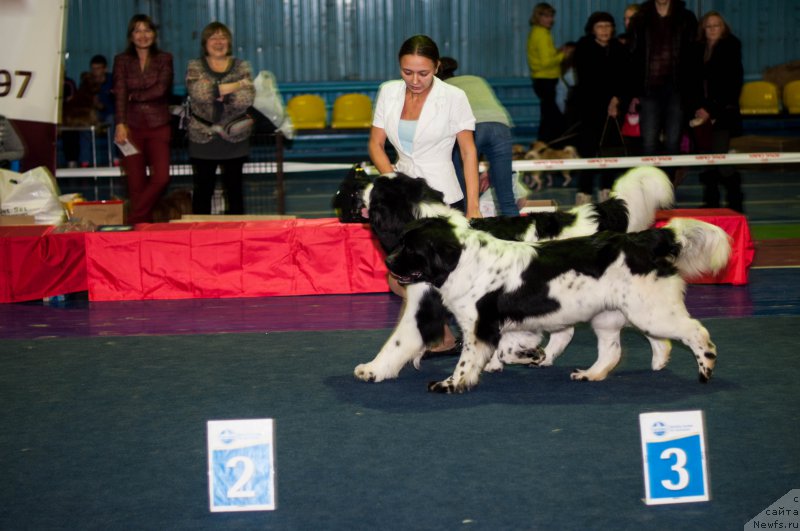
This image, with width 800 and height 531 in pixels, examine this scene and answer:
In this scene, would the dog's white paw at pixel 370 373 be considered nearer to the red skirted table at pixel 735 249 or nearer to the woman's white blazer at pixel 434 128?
the woman's white blazer at pixel 434 128

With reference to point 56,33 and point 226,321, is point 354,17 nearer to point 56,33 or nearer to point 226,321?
point 56,33

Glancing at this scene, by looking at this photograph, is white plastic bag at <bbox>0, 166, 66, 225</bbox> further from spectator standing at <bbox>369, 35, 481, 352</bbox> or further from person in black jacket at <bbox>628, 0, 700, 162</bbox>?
person in black jacket at <bbox>628, 0, 700, 162</bbox>

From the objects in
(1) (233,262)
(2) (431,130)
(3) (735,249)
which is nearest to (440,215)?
(2) (431,130)

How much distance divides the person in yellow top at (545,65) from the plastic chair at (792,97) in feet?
13.3

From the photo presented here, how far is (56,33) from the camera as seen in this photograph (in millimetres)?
8531

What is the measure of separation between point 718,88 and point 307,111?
7.65 m

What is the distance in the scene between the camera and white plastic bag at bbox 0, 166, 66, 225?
7.83m

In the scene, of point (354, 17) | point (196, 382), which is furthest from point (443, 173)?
point (354, 17)

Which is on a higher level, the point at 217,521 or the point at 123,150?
the point at 123,150

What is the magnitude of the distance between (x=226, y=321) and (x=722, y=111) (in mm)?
5496

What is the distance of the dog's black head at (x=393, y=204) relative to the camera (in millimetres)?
4625

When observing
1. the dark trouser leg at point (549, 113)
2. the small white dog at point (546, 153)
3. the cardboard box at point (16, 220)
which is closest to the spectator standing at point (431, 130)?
the cardboard box at point (16, 220)

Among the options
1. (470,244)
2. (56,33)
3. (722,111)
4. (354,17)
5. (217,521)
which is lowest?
(217,521)

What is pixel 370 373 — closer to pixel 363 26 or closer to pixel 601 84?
pixel 601 84
